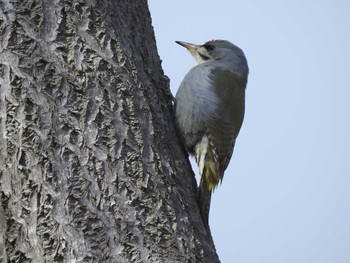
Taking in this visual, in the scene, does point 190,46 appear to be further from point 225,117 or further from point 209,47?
point 225,117

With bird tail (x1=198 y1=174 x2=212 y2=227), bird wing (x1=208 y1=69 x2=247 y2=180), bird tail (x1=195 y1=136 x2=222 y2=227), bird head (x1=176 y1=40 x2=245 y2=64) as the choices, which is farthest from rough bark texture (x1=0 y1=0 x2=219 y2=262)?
bird head (x1=176 y1=40 x2=245 y2=64)

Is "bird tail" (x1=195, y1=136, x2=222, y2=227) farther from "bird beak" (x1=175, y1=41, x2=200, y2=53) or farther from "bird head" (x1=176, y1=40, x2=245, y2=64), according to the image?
"bird beak" (x1=175, y1=41, x2=200, y2=53)

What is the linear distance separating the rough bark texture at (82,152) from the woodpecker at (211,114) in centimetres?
105

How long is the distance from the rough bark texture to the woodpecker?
1046mm

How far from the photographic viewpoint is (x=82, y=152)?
2695mm

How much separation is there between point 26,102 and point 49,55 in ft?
0.85

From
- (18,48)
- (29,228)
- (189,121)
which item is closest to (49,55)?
(18,48)

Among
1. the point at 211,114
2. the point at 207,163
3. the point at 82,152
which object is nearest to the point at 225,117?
the point at 211,114

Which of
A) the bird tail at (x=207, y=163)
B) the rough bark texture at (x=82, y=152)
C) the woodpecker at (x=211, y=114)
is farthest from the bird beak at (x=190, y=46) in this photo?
the rough bark texture at (x=82, y=152)

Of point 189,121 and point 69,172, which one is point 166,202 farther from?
point 189,121

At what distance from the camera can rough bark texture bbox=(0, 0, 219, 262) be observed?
2.60 m

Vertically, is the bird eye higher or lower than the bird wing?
higher

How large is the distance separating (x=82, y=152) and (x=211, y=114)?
6.25 ft

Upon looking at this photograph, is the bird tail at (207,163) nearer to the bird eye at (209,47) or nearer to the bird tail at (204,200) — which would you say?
the bird tail at (204,200)
